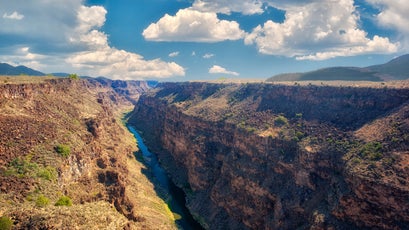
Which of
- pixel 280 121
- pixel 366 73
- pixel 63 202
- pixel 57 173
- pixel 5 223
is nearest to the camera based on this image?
pixel 5 223

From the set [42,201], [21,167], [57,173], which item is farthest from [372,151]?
[21,167]

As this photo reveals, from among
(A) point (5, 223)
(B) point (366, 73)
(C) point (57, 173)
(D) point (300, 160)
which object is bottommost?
(D) point (300, 160)

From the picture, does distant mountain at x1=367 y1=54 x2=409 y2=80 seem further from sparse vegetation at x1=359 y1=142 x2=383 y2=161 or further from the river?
the river

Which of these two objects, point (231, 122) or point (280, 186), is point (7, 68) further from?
point (280, 186)

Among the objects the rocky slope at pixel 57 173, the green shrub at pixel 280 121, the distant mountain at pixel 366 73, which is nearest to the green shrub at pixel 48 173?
the rocky slope at pixel 57 173

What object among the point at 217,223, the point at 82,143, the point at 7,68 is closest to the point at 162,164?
the point at 217,223

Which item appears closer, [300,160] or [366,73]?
[300,160]

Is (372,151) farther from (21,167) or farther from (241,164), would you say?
(21,167)
